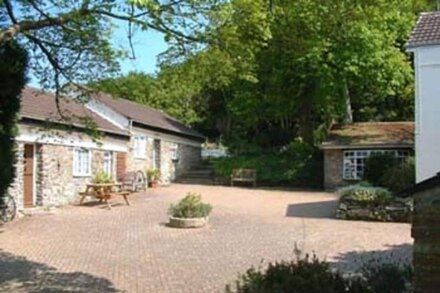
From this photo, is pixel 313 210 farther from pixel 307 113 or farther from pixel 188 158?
pixel 188 158

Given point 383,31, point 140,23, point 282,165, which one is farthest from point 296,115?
point 140,23

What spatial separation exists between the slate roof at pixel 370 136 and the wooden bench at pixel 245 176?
517cm

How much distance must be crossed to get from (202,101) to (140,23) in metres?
44.7

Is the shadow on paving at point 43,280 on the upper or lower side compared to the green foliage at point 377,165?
lower

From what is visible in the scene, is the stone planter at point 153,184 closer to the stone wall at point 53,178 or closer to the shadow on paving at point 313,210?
the stone wall at point 53,178

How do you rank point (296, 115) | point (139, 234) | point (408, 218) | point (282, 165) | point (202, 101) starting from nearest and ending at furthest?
1. point (139, 234)
2. point (408, 218)
3. point (282, 165)
4. point (296, 115)
5. point (202, 101)

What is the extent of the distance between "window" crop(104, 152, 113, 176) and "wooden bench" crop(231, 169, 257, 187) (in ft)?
29.9

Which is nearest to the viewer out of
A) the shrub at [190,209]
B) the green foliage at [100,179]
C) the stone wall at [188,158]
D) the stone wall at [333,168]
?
the shrub at [190,209]

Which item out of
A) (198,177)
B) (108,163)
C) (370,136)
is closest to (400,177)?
(370,136)

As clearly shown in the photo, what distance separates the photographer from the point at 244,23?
8.64m

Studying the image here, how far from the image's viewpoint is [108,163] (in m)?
30.0

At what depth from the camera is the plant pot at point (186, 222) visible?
61.5ft

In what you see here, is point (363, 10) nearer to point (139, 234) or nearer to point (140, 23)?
point (140, 23)

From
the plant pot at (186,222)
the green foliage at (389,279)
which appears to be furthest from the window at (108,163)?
the green foliage at (389,279)
